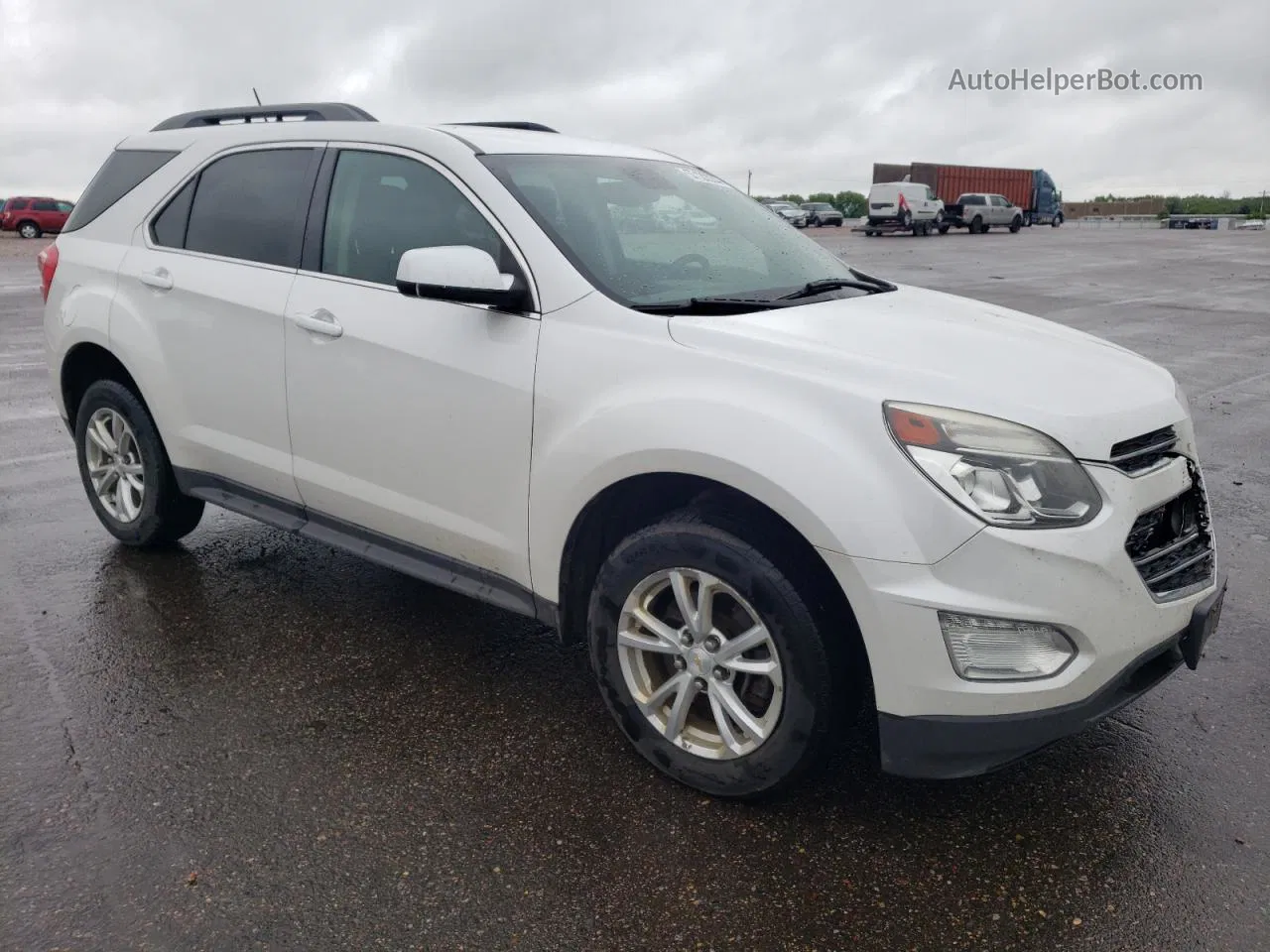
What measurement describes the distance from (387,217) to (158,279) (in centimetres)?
128

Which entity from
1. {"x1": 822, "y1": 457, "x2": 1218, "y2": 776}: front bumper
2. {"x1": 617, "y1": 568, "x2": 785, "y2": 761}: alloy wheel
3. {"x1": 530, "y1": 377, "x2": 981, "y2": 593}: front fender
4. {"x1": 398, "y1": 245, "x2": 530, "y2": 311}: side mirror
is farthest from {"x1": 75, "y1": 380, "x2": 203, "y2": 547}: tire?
{"x1": 822, "y1": 457, "x2": 1218, "y2": 776}: front bumper

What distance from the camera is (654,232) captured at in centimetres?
378

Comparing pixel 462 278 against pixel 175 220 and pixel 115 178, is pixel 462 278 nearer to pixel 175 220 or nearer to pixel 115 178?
pixel 175 220

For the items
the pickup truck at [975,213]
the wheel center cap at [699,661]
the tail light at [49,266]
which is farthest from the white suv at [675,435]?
the pickup truck at [975,213]

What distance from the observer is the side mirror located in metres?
3.29

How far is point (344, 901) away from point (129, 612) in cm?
230

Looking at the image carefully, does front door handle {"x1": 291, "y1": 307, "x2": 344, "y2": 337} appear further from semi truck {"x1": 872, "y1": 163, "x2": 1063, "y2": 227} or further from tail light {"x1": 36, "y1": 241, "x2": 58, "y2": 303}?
semi truck {"x1": 872, "y1": 163, "x2": 1063, "y2": 227}

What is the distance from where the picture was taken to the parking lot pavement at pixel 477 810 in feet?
8.68

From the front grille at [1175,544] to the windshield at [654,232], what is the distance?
4.44ft

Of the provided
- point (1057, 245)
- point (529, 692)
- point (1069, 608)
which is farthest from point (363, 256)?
point (1057, 245)

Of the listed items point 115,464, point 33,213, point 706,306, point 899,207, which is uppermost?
point 899,207

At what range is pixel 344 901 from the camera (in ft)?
8.86

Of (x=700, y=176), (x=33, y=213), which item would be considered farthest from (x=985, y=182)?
(x=700, y=176)

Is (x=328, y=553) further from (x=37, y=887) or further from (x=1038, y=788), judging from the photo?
(x=1038, y=788)
